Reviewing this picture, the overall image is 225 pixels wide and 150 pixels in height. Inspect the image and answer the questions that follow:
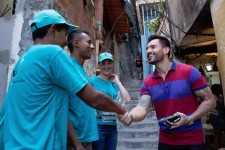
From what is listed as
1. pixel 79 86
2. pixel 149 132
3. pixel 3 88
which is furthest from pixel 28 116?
pixel 149 132

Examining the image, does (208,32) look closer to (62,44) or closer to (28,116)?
(62,44)

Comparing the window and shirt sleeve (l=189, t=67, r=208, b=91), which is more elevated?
the window

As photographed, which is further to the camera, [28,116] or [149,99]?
[149,99]

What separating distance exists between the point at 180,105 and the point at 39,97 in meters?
1.53

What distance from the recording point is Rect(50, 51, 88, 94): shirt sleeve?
1657 millimetres

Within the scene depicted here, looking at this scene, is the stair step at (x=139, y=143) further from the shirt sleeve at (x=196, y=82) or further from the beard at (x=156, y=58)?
the shirt sleeve at (x=196, y=82)

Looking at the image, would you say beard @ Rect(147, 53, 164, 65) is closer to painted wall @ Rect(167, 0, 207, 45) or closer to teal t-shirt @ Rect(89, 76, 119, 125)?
teal t-shirt @ Rect(89, 76, 119, 125)

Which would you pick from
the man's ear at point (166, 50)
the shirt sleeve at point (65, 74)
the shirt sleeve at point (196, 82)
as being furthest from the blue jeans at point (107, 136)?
the shirt sleeve at point (65, 74)

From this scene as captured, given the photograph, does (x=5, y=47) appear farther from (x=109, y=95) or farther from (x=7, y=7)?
(x=109, y=95)

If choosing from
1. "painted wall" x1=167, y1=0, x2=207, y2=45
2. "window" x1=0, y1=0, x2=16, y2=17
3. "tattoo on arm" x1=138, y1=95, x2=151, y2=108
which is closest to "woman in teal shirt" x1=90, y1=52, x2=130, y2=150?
"tattoo on arm" x1=138, y1=95, x2=151, y2=108

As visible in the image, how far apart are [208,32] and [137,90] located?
17.7ft

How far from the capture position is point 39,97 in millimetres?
1652

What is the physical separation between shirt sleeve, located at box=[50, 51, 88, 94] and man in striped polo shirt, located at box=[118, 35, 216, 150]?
2.88 feet

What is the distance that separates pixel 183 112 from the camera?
103 inches
